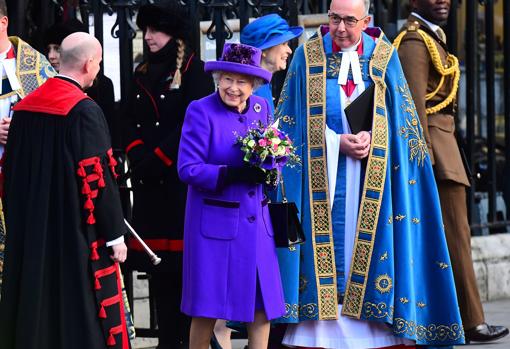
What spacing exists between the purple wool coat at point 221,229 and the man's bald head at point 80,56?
0.68m

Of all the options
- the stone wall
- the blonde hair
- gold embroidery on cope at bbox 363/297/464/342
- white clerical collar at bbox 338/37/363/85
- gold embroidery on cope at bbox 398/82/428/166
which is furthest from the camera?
the stone wall

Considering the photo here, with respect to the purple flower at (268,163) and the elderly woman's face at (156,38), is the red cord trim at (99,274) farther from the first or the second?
the elderly woman's face at (156,38)

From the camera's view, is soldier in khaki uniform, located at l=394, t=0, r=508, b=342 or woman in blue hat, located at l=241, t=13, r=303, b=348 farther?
soldier in khaki uniform, located at l=394, t=0, r=508, b=342

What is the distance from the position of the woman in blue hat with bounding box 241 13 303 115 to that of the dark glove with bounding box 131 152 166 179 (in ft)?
2.18

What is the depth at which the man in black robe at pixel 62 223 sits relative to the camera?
22.6ft

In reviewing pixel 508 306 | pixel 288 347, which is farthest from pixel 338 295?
pixel 508 306

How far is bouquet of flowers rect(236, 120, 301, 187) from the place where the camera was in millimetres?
7262

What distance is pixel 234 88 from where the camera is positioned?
24.5 ft

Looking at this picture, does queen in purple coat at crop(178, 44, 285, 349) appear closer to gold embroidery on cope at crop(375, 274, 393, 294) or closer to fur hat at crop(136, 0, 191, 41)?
gold embroidery on cope at crop(375, 274, 393, 294)

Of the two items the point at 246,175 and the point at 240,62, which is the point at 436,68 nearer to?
the point at 240,62

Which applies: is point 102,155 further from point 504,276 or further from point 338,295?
point 504,276

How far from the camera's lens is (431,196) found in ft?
27.4

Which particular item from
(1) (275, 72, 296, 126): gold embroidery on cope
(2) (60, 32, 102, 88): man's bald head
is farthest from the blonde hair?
(2) (60, 32, 102, 88): man's bald head

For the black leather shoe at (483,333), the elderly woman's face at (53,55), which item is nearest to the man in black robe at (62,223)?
the elderly woman's face at (53,55)
